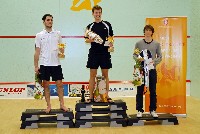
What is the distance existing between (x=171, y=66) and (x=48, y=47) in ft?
5.95

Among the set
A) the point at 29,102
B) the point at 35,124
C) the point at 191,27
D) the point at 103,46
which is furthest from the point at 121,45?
the point at 35,124

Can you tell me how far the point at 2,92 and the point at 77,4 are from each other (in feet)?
7.41

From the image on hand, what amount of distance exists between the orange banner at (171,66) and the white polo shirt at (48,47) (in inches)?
56.5

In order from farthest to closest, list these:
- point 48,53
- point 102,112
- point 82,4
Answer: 1. point 82,4
2. point 102,112
3. point 48,53

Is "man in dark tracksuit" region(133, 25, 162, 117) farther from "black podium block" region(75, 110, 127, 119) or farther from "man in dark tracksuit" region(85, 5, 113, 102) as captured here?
"man in dark tracksuit" region(85, 5, 113, 102)

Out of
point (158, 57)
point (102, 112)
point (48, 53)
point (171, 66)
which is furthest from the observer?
point (171, 66)

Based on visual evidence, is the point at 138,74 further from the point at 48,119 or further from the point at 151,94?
the point at 48,119

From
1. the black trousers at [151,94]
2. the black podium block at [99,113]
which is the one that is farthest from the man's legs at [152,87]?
the black podium block at [99,113]

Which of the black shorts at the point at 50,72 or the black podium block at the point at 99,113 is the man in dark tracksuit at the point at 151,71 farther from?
the black shorts at the point at 50,72

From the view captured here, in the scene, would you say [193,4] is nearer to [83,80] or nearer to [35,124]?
[83,80]

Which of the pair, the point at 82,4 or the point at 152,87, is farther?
the point at 82,4

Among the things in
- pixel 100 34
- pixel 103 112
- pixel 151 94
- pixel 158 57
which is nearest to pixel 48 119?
pixel 103 112

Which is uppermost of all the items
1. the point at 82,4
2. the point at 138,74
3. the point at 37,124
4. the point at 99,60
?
the point at 82,4

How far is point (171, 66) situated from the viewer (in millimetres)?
5645
